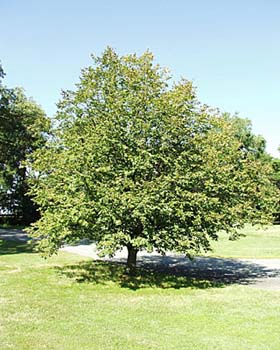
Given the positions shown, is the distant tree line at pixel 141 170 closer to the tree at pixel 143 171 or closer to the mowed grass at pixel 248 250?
the tree at pixel 143 171

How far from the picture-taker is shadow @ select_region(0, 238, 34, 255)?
19.9m

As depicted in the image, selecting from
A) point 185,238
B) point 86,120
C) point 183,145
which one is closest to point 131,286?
point 185,238

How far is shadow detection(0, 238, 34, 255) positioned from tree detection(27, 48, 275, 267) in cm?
796

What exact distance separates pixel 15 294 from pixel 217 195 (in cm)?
658

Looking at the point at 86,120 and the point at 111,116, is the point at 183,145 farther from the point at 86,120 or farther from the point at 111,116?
the point at 86,120

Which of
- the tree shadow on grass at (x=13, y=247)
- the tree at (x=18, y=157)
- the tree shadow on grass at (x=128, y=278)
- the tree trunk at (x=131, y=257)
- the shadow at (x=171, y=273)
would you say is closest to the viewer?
the tree shadow on grass at (x=128, y=278)

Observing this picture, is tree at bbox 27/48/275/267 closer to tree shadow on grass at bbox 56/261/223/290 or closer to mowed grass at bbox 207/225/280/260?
tree shadow on grass at bbox 56/261/223/290

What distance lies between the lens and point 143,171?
11.6m

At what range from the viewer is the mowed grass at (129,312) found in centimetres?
702

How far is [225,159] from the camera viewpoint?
Result: 12336mm

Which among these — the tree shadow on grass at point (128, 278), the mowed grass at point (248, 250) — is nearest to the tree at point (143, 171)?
the tree shadow on grass at point (128, 278)

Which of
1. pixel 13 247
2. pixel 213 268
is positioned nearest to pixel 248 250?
pixel 213 268

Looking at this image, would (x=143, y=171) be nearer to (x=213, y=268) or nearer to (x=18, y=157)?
(x=213, y=268)

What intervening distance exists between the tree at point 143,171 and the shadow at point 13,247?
7.96m
